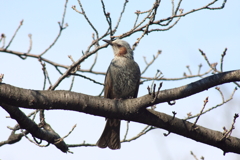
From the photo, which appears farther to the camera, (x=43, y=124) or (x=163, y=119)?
(x=43, y=124)

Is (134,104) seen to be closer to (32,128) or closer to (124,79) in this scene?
(32,128)

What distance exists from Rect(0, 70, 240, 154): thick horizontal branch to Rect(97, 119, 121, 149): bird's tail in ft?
5.57

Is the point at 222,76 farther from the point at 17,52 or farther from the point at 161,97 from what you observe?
the point at 17,52

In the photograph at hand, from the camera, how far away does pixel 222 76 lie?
356cm

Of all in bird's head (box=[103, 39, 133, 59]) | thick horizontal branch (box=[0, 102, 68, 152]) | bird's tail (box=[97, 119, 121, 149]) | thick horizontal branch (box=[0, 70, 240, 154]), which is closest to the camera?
thick horizontal branch (box=[0, 70, 240, 154])

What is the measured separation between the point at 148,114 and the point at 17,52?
1992mm

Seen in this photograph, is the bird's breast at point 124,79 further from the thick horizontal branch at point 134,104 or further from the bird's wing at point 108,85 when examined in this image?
the thick horizontal branch at point 134,104

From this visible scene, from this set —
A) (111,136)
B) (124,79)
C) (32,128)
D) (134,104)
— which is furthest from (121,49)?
(32,128)

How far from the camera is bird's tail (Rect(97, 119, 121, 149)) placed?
211 inches

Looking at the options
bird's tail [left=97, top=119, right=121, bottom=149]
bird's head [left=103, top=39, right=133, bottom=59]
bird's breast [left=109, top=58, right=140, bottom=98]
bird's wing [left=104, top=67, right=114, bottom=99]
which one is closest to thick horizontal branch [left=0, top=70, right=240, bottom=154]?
bird's tail [left=97, top=119, right=121, bottom=149]

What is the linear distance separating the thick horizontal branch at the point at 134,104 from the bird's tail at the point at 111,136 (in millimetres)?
1697

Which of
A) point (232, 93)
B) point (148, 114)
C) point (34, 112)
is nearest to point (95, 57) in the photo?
point (34, 112)

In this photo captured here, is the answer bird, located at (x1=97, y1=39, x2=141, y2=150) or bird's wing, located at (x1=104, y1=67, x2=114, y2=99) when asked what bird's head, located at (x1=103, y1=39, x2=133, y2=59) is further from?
bird's wing, located at (x1=104, y1=67, x2=114, y2=99)

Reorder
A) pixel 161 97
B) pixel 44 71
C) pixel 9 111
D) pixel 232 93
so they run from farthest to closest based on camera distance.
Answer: pixel 232 93
pixel 44 71
pixel 161 97
pixel 9 111
